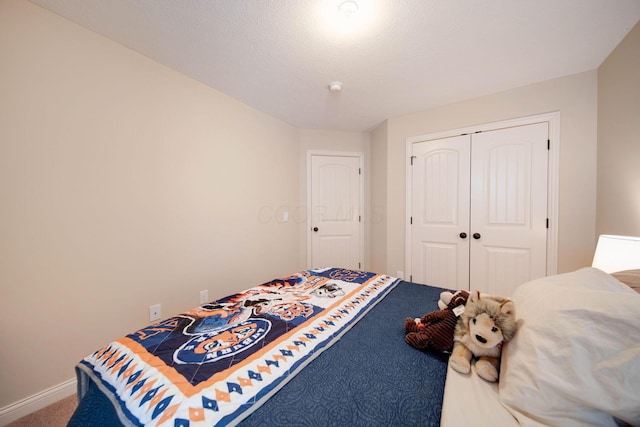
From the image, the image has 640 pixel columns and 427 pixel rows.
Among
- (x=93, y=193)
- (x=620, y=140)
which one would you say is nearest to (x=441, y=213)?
(x=620, y=140)

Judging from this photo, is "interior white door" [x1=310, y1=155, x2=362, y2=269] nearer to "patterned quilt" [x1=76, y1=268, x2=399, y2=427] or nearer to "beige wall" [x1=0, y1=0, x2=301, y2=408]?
"beige wall" [x1=0, y1=0, x2=301, y2=408]

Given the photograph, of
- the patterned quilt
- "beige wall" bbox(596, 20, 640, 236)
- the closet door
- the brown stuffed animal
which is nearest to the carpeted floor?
the patterned quilt

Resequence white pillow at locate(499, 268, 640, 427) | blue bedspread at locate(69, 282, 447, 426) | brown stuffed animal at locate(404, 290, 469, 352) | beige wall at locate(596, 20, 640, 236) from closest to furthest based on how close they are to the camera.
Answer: white pillow at locate(499, 268, 640, 427) < blue bedspread at locate(69, 282, 447, 426) < brown stuffed animal at locate(404, 290, 469, 352) < beige wall at locate(596, 20, 640, 236)

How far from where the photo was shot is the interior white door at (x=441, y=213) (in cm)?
258

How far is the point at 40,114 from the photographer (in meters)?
1.40

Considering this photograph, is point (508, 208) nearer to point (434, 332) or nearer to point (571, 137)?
point (571, 137)

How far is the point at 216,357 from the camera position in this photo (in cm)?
88

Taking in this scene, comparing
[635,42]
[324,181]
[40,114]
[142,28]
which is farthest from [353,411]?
[324,181]

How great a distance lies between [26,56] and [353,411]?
2435 millimetres

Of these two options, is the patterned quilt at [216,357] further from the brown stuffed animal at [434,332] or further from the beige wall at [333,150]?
the beige wall at [333,150]

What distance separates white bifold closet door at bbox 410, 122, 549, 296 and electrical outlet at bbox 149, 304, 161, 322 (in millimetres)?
2677

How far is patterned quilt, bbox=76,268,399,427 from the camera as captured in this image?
671 mm

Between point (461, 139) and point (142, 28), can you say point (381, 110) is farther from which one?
point (142, 28)

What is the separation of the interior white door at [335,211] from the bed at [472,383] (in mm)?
2454
